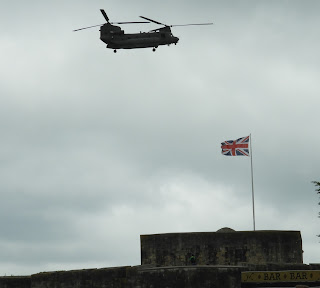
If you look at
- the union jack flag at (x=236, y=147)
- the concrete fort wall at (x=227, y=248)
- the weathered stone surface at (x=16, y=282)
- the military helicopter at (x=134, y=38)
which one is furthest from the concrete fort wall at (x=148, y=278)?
the military helicopter at (x=134, y=38)

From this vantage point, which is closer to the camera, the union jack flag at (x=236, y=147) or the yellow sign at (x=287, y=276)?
the yellow sign at (x=287, y=276)

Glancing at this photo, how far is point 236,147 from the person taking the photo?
36938mm

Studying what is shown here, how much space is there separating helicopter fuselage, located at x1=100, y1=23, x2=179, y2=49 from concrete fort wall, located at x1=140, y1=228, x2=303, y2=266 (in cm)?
1412

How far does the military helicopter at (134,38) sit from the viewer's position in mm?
43344

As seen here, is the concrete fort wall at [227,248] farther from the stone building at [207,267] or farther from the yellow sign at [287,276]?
the yellow sign at [287,276]

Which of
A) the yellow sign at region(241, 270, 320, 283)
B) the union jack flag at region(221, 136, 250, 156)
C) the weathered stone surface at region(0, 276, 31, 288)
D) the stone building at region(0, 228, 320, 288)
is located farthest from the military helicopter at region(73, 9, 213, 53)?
the yellow sign at region(241, 270, 320, 283)

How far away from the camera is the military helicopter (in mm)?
43344

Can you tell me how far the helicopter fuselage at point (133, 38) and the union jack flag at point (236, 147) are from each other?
970cm

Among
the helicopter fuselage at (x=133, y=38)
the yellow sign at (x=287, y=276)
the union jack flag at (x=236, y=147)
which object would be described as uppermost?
the helicopter fuselage at (x=133, y=38)

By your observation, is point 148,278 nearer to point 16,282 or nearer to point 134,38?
point 16,282

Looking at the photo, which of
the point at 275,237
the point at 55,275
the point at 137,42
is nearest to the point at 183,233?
the point at 275,237

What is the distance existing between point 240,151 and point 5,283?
14275 millimetres

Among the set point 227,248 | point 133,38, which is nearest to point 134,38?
point 133,38

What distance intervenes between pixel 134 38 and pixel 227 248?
16762mm
